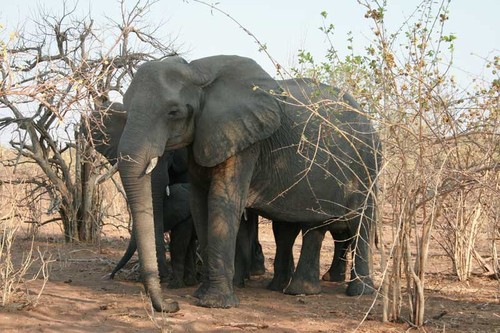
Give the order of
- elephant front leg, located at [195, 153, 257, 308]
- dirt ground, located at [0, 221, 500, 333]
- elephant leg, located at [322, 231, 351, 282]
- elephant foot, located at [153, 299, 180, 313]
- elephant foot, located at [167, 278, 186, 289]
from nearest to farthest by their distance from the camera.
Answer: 1. dirt ground, located at [0, 221, 500, 333]
2. elephant foot, located at [153, 299, 180, 313]
3. elephant front leg, located at [195, 153, 257, 308]
4. elephant foot, located at [167, 278, 186, 289]
5. elephant leg, located at [322, 231, 351, 282]

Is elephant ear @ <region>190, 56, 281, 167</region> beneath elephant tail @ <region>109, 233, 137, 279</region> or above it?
above

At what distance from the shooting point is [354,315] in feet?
23.4

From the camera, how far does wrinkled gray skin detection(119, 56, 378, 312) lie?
696cm

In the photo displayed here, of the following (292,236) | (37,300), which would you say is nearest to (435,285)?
(292,236)

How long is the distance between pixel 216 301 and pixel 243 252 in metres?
1.40

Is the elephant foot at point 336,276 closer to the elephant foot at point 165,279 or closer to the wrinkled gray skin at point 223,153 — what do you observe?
the wrinkled gray skin at point 223,153

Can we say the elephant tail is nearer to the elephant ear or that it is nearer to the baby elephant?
the baby elephant

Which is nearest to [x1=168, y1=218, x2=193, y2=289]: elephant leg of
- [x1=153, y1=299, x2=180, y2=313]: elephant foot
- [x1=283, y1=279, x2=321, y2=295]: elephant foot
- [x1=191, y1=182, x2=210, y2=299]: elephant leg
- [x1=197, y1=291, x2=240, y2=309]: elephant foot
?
[x1=191, y1=182, x2=210, y2=299]: elephant leg

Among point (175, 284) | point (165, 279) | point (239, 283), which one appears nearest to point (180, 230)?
point (165, 279)

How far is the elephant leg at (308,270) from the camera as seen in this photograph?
8312mm

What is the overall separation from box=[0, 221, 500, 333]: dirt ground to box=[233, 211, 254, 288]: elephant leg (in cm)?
18

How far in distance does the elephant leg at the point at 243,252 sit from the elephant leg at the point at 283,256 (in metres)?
0.30

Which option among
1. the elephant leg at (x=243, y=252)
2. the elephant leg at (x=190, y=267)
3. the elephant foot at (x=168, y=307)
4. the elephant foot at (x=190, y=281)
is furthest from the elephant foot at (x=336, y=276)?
the elephant foot at (x=168, y=307)

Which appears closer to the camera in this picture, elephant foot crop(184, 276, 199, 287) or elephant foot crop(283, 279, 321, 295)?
elephant foot crop(283, 279, 321, 295)
